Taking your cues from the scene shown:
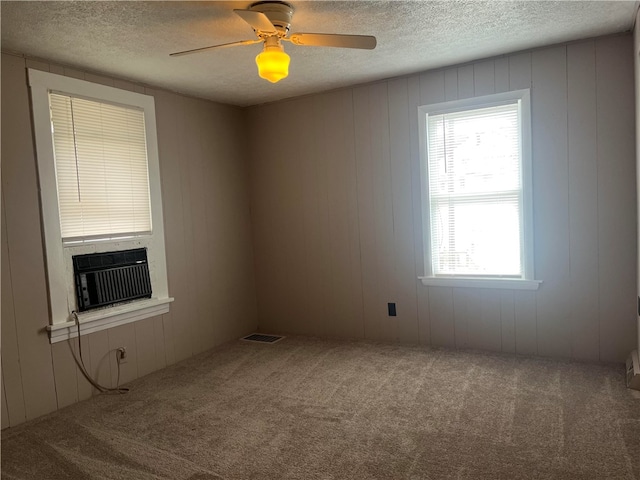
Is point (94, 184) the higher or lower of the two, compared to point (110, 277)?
higher

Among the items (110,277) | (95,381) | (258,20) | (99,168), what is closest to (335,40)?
(258,20)

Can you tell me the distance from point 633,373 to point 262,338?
10.2 ft

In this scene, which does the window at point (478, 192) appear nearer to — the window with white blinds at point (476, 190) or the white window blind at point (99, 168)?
the window with white blinds at point (476, 190)

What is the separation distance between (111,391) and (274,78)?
8.53ft

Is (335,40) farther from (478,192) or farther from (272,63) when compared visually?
(478,192)

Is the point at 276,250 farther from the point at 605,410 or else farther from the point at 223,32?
the point at 605,410

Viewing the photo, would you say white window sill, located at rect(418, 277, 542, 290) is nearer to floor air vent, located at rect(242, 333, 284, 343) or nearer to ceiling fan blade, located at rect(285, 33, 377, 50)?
floor air vent, located at rect(242, 333, 284, 343)

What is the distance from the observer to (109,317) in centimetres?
359

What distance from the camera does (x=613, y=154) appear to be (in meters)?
3.38

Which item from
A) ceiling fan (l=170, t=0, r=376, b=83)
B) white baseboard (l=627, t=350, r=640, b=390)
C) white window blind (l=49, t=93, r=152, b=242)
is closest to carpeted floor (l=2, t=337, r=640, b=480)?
white baseboard (l=627, t=350, r=640, b=390)

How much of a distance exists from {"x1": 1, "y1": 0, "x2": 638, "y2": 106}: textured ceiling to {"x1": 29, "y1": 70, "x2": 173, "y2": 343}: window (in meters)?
0.25

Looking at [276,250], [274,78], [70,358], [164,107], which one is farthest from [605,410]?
[164,107]

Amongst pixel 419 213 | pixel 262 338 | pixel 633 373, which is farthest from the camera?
pixel 262 338

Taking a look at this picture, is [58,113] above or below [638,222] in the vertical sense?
above
